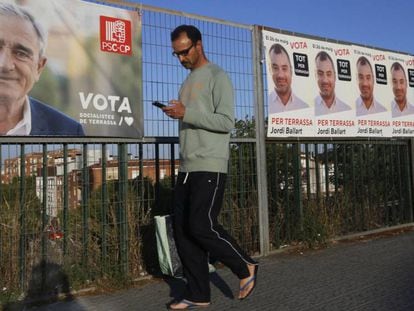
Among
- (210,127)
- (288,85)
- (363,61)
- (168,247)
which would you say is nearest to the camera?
(210,127)

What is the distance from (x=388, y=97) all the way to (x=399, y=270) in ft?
11.4

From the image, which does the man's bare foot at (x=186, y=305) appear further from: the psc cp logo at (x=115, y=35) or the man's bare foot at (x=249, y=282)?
the psc cp logo at (x=115, y=35)

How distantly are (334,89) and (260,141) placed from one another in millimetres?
1606

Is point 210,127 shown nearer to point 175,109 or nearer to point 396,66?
point 175,109

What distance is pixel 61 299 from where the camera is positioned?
5.08m

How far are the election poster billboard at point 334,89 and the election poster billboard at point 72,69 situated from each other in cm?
202

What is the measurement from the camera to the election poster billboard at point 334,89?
23.0 feet

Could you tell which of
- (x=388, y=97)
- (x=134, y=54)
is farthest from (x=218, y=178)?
(x=388, y=97)

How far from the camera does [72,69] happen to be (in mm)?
5168

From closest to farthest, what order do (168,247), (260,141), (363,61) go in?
(168,247) < (260,141) < (363,61)

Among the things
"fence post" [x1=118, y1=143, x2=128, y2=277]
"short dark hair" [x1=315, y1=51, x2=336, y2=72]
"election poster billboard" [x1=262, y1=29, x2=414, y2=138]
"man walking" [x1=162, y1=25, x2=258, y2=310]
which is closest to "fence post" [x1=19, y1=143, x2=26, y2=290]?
"fence post" [x1=118, y1=143, x2=128, y2=277]

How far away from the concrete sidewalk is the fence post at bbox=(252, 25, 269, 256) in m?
0.36

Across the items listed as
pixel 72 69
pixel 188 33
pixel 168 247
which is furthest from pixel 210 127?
pixel 72 69

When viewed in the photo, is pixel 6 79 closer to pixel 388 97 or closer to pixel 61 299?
pixel 61 299
